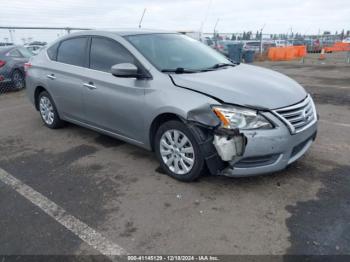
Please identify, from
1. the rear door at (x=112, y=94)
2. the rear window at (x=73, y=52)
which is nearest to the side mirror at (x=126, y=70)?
the rear door at (x=112, y=94)

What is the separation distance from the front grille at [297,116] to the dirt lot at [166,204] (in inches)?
25.1

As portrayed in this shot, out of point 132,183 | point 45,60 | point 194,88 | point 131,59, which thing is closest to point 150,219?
point 132,183

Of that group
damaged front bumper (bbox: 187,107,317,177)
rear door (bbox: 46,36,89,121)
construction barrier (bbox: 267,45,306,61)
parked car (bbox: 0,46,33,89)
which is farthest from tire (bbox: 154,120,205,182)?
construction barrier (bbox: 267,45,306,61)

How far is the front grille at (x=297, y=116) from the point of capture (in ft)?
10.7

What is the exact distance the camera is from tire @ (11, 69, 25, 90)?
32.2 feet

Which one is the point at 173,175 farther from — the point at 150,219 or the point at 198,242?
the point at 198,242

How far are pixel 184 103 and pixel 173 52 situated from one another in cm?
111

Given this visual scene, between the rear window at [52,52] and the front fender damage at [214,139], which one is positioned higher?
the rear window at [52,52]

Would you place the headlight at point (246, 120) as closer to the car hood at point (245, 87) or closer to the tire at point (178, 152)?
the car hood at point (245, 87)

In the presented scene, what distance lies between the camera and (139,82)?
3.81m

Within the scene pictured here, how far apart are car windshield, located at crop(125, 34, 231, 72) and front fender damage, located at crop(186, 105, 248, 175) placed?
88 cm

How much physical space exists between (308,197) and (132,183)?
6.25ft

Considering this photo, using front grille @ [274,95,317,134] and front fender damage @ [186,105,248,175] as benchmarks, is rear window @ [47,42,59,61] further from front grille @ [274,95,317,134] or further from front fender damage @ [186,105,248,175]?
front grille @ [274,95,317,134]

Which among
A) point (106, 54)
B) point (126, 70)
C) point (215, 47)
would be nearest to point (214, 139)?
point (126, 70)
